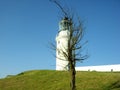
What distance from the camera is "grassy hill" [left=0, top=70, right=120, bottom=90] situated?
41.8 m

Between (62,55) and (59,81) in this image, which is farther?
(62,55)

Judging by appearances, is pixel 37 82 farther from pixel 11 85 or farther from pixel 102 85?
pixel 102 85

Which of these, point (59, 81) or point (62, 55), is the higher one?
point (62, 55)

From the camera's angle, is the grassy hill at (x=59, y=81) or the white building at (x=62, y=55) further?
the white building at (x=62, y=55)

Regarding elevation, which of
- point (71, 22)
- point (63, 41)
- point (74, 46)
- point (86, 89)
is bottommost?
point (86, 89)

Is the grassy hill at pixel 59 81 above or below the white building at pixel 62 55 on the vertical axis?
below

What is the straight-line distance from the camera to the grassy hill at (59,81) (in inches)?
1646

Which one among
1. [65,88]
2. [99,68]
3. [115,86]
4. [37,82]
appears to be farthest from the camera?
[99,68]

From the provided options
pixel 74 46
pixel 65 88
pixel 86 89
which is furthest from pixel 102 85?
pixel 74 46

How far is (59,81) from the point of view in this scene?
48.8 m

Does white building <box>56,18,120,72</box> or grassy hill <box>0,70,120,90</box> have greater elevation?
white building <box>56,18,120,72</box>

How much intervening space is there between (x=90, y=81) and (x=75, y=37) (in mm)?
16731

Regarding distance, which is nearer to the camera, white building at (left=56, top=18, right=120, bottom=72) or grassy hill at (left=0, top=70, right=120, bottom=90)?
grassy hill at (left=0, top=70, right=120, bottom=90)

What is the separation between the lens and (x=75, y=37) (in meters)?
29.7
